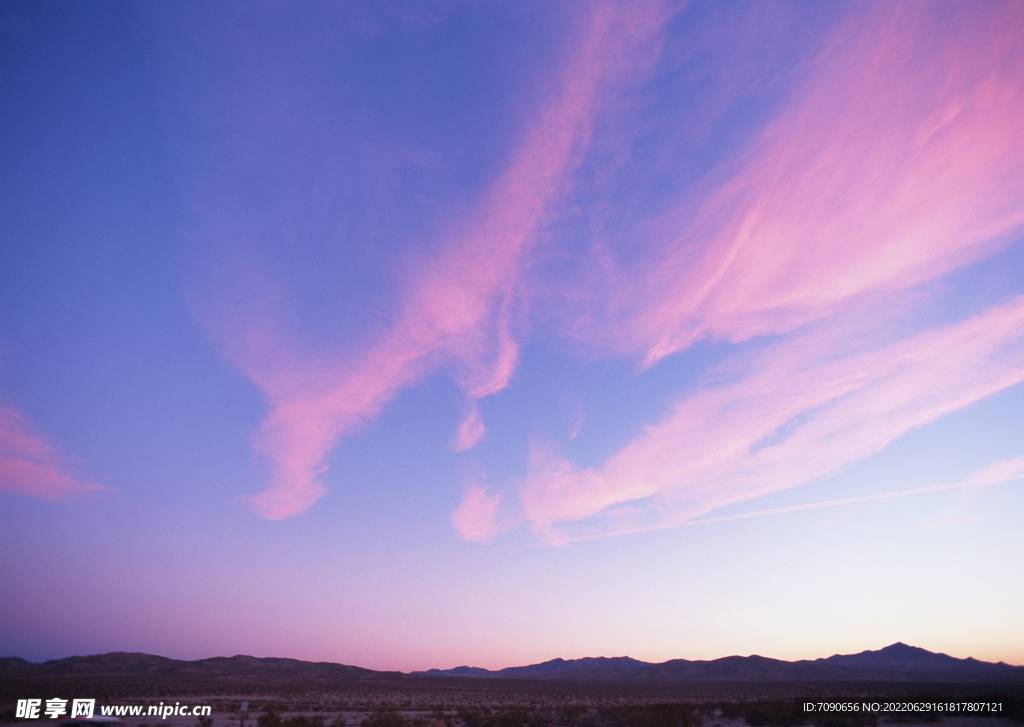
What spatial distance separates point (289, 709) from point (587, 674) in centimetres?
15036

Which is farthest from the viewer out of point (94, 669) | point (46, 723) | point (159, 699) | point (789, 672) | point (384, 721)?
point (789, 672)

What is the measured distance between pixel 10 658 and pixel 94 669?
45883 millimetres

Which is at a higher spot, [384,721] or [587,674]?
[384,721]

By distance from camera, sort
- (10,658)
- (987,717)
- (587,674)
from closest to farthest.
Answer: (987,717) < (10,658) < (587,674)

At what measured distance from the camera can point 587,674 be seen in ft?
539

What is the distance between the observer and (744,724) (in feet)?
102

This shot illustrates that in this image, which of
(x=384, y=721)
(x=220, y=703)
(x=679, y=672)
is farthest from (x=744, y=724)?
(x=679, y=672)

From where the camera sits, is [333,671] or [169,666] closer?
[169,666]

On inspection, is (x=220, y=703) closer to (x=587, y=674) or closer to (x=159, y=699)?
(x=159, y=699)

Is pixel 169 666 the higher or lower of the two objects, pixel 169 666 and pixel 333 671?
the higher

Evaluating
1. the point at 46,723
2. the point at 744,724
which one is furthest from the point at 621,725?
the point at 46,723

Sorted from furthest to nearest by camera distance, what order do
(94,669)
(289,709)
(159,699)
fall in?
(94,669) → (159,699) → (289,709)

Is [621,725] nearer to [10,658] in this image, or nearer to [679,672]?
A: [679,672]

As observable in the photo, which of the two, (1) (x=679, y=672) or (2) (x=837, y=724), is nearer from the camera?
(2) (x=837, y=724)
